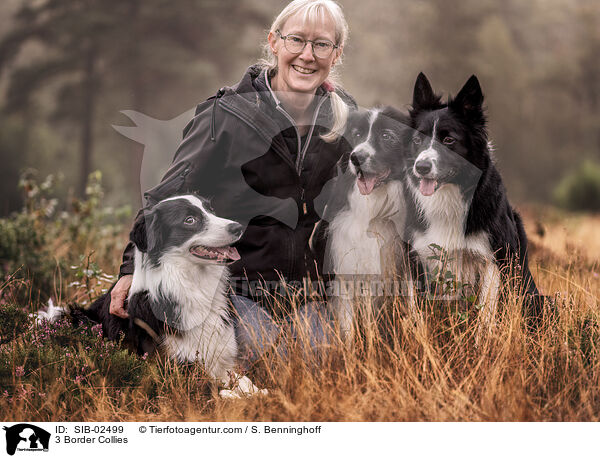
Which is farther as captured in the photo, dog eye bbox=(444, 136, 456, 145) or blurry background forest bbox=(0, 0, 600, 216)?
blurry background forest bbox=(0, 0, 600, 216)

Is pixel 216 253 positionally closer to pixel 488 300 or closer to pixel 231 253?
pixel 231 253

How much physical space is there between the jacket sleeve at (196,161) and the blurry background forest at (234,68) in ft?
21.4

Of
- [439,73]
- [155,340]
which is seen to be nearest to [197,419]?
[155,340]

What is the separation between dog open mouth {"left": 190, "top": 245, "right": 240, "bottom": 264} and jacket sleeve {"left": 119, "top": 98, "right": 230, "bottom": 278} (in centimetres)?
36

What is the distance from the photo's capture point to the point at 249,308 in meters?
3.38

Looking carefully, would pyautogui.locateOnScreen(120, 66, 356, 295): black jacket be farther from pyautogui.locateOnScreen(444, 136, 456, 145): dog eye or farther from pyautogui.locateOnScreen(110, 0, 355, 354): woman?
pyautogui.locateOnScreen(444, 136, 456, 145): dog eye

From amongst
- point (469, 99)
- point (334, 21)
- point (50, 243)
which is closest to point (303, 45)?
point (334, 21)

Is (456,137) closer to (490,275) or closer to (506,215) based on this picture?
(506,215)

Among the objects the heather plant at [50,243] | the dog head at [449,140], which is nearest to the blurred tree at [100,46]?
the heather plant at [50,243]

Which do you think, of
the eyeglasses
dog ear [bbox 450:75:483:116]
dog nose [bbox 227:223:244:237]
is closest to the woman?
the eyeglasses

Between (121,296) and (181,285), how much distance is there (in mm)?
371

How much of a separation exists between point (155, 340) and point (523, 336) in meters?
2.04

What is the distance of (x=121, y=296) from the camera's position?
3.22 m

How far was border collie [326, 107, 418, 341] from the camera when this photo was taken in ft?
11.2
